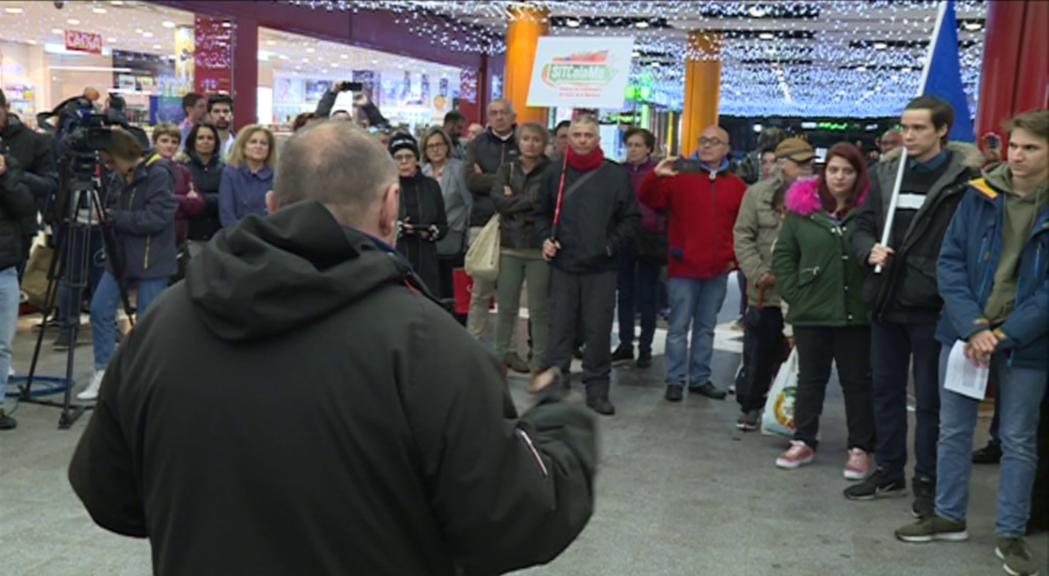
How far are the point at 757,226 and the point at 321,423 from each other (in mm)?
4518

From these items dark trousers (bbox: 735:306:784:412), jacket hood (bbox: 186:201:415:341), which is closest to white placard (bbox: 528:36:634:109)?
dark trousers (bbox: 735:306:784:412)

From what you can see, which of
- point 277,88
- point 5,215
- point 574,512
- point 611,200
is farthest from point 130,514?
point 277,88

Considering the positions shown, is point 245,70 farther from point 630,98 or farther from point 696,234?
point 630,98

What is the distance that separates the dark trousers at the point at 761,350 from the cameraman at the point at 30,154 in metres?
3.78

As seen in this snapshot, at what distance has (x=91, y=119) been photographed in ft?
17.0

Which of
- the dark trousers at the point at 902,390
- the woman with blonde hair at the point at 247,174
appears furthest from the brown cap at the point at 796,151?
the woman with blonde hair at the point at 247,174

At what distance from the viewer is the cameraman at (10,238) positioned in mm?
4855

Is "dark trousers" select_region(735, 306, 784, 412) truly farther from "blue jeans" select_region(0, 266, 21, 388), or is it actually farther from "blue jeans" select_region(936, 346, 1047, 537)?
"blue jeans" select_region(0, 266, 21, 388)

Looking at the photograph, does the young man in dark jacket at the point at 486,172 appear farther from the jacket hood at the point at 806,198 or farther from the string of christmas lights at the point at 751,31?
the string of christmas lights at the point at 751,31

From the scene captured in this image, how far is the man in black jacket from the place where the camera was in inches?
A: 53.0

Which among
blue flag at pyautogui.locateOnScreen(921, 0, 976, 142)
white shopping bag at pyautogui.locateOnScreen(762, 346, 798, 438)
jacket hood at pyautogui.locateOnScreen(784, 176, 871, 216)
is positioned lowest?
white shopping bag at pyautogui.locateOnScreen(762, 346, 798, 438)

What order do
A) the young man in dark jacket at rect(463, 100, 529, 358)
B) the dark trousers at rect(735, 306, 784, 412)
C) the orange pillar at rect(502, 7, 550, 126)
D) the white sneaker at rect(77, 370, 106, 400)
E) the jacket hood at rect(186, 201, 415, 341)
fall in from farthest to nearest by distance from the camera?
the orange pillar at rect(502, 7, 550, 126), the young man in dark jacket at rect(463, 100, 529, 358), the white sneaker at rect(77, 370, 106, 400), the dark trousers at rect(735, 306, 784, 412), the jacket hood at rect(186, 201, 415, 341)

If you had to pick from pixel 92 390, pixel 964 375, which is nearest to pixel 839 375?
pixel 964 375

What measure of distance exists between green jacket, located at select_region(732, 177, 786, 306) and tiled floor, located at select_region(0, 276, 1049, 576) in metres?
0.92
